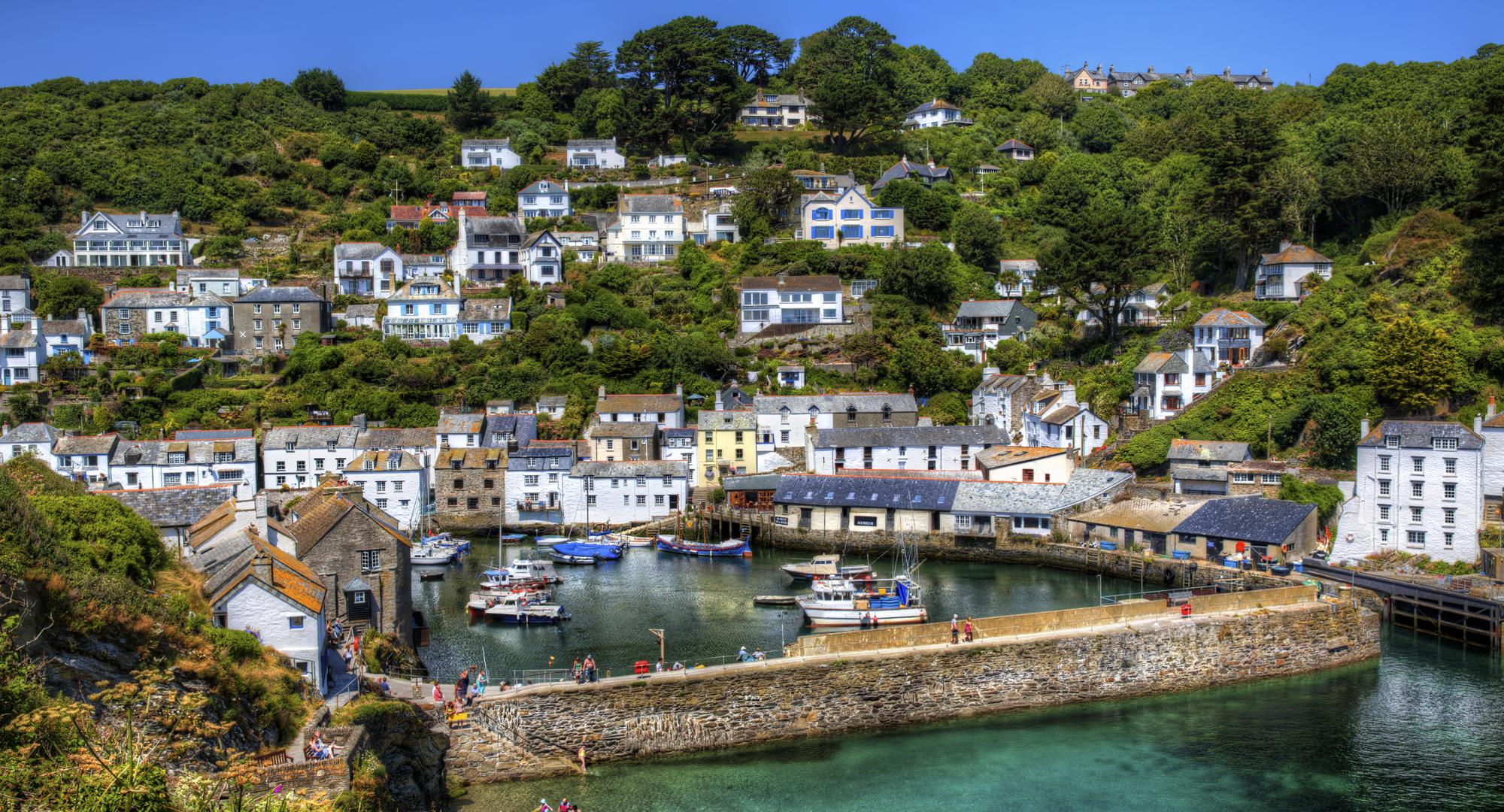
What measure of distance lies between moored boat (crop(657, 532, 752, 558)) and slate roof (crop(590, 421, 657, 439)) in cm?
823

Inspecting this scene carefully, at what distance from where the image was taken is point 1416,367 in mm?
44938

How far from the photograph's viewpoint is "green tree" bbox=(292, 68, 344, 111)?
10600 centimetres

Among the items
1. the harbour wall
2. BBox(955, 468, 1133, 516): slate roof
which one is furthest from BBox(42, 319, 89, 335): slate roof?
the harbour wall

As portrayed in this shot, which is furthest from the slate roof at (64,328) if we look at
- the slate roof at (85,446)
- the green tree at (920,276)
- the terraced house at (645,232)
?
the green tree at (920,276)

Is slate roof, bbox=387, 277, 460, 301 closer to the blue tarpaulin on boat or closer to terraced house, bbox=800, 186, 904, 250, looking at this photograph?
terraced house, bbox=800, 186, 904, 250

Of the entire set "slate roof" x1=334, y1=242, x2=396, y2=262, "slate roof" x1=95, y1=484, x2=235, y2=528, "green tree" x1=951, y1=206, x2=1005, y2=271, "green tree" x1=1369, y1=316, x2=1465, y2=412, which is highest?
"green tree" x1=951, y1=206, x2=1005, y2=271

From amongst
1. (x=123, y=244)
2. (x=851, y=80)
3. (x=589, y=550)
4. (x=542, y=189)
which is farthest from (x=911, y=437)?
(x=123, y=244)

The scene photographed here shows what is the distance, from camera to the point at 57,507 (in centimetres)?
2331

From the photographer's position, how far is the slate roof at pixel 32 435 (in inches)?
2057

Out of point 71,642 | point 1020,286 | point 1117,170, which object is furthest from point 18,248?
point 1117,170

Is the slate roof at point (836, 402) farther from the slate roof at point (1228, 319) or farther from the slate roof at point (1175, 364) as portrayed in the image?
the slate roof at point (1228, 319)

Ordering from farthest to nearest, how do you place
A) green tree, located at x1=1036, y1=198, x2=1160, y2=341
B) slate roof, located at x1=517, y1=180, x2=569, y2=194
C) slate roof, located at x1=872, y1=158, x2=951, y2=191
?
slate roof, located at x1=872, y1=158, x2=951, y2=191
slate roof, located at x1=517, y1=180, x2=569, y2=194
green tree, located at x1=1036, y1=198, x2=1160, y2=341

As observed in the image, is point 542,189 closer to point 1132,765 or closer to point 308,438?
point 308,438

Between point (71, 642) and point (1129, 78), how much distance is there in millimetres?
136033
